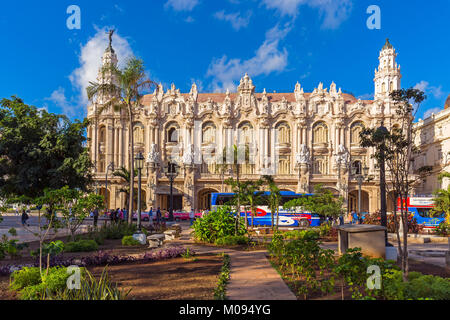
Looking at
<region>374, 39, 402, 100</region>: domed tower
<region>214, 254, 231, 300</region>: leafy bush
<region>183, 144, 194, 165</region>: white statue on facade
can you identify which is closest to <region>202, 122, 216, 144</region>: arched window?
<region>183, 144, 194, 165</region>: white statue on facade

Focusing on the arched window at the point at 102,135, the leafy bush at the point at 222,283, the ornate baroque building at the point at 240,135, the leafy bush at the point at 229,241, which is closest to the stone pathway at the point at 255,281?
the leafy bush at the point at 222,283

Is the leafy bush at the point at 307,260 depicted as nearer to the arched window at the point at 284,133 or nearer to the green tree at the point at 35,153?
the green tree at the point at 35,153

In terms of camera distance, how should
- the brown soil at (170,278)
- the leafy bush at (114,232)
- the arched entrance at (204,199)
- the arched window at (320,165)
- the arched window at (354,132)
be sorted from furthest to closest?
the arched entrance at (204,199) < the arched window at (354,132) < the arched window at (320,165) < the leafy bush at (114,232) < the brown soil at (170,278)

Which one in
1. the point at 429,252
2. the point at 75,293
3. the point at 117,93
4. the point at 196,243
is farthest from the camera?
the point at 117,93

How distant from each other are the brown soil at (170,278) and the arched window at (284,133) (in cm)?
4213

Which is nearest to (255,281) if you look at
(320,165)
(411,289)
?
(411,289)

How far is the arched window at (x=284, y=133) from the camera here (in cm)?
5219

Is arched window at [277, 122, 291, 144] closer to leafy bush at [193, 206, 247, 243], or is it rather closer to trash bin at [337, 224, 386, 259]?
leafy bush at [193, 206, 247, 243]

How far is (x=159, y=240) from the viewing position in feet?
47.9

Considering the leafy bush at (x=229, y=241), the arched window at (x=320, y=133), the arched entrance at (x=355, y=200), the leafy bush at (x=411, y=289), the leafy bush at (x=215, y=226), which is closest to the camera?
the leafy bush at (x=411, y=289)

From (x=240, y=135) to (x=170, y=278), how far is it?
4461 centimetres
